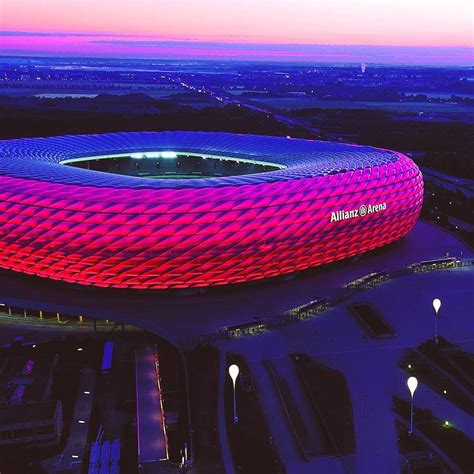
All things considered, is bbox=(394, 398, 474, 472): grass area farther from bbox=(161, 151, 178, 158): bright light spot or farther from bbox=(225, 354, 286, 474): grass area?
bbox=(161, 151, 178, 158): bright light spot

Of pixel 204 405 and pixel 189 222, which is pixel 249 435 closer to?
pixel 204 405

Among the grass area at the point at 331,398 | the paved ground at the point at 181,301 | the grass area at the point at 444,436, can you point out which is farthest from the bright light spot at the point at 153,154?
the grass area at the point at 444,436

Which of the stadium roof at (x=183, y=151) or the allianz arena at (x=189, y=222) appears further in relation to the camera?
the stadium roof at (x=183, y=151)

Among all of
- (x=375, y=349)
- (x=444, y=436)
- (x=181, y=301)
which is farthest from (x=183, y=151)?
(x=444, y=436)

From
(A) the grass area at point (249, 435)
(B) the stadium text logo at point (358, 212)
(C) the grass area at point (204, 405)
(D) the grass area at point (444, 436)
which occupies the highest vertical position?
(B) the stadium text logo at point (358, 212)

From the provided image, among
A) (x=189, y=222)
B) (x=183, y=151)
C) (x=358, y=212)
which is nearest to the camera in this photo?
(x=189, y=222)

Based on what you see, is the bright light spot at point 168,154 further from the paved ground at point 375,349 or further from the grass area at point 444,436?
the grass area at point 444,436

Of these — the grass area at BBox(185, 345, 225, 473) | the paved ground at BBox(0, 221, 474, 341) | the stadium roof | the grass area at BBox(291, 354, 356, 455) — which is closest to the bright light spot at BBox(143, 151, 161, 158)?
the stadium roof
